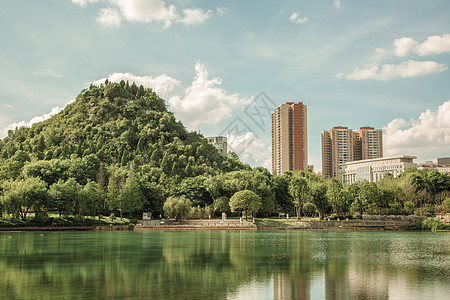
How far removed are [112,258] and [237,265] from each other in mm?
9414

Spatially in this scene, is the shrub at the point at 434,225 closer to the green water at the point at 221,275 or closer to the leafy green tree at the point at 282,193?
the leafy green tree at the point at 282,193

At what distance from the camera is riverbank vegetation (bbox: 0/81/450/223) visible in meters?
75.0

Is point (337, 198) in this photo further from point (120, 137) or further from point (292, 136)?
point (292, 136)

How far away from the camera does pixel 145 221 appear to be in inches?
2975

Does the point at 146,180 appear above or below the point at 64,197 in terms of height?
above

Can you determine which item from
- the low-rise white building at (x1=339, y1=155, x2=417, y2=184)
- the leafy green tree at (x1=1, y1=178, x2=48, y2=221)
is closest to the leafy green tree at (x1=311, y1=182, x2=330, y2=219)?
the leafy green tree at (x1=1, y1=178, x2=48, y2=221)

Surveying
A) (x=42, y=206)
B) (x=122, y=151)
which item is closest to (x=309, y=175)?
(x=122, y=151)

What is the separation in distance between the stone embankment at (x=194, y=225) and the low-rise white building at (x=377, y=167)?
330 feet

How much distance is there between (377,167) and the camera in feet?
582

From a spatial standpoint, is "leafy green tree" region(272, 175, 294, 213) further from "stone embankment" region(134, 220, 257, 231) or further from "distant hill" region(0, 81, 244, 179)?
"stone embankment" region(134, 220, 257, 231)

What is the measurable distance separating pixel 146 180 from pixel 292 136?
3950 inches

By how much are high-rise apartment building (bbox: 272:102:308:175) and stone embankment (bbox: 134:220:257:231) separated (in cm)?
10780

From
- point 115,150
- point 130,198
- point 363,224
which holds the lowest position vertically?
point 363,224

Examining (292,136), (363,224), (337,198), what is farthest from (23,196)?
(292,136)
